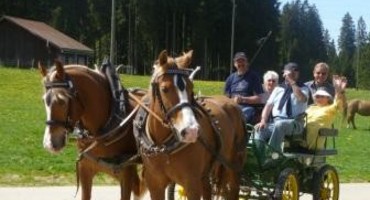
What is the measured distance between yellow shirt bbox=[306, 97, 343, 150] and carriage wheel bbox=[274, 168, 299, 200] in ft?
1.99

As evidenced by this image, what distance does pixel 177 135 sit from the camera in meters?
6.26

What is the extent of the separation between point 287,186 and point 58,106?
343cm

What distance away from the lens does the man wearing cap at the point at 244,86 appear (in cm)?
910

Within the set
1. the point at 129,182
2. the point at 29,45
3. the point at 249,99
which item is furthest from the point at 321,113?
the point at 29,45

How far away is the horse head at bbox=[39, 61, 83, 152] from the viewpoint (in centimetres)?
673

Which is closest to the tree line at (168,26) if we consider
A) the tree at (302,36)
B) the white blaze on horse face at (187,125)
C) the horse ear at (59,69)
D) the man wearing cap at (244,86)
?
the tree at (302,36)

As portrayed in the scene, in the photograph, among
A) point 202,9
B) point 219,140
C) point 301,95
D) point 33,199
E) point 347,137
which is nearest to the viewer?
point 219,140

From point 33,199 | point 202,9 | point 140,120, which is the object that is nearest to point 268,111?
point 140,120

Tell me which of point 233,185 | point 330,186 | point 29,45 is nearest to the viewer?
point 233,185

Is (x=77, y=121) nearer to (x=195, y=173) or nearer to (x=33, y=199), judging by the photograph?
(x=195, y=173)

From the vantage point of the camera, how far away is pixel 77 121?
7.29 meters

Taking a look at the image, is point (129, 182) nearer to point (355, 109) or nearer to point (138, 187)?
point (138, 187)

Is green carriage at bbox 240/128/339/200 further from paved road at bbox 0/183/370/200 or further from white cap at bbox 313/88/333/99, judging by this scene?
paved road at bbox 0/183/370/200

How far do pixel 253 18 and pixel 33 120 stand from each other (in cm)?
5724
